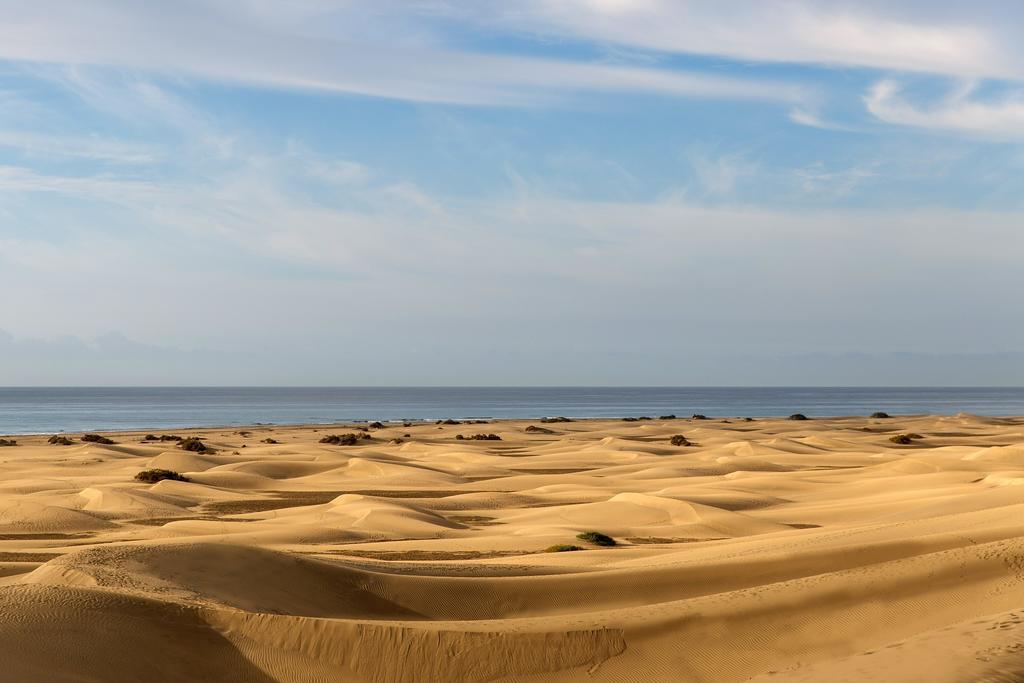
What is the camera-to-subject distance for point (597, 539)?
645 inches

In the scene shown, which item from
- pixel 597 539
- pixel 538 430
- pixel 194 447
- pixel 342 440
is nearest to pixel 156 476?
pixel 194 447

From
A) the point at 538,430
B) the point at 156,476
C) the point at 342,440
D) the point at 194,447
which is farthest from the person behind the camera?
the point at 538,430

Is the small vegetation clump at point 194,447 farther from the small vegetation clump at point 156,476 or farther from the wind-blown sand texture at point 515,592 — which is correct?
the wind-blown sand texture at point 515,592

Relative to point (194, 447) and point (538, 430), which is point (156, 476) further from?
point (538, 430)

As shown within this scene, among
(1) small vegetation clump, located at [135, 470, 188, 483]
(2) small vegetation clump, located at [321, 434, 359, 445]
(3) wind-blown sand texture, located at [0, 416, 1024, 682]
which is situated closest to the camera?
(3) wind-blown sand texture, located at [0, 416, 1024, 682]

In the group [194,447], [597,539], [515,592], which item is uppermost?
[515,592]

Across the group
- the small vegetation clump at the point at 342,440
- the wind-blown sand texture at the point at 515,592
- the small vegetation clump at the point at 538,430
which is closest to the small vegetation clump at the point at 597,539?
the wind-blown sand texture at the point at 515,592

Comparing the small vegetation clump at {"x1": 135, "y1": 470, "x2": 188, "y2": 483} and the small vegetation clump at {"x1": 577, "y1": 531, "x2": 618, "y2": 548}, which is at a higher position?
the small vegetation clump at {"x1": 577, "y1": 531, "x2": 618, "y2": 548}

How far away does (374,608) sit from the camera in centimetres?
999

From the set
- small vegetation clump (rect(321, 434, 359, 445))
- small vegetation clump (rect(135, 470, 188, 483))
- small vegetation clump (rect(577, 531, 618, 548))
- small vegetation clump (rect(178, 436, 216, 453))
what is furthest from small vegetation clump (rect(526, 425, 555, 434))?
small vegetation clump (rect(577, 531, 618, 548))

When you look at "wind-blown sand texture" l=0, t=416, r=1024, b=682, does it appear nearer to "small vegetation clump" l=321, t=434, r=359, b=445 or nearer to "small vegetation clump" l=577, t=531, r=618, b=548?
"small vegetation clump" l=577, t=531, r=618, b=548

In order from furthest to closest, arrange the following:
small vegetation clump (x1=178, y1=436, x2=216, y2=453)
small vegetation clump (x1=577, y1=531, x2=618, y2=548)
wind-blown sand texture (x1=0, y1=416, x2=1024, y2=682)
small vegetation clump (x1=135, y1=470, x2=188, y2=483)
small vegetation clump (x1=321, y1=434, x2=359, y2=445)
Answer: small vegetation clump (x1=321, y1=434, x2=359, y2=445), small vegetation clump (x1=178, y1=436, x2=216, y2=453), small vegetation clump (x1=135, y1=470, x2=188, y2=483), small vegetation clump (x1=577, y1=531, x2=618, y2=548), wind-blown sand texture (x1=0, y1=416, x2=1024, y2=682)

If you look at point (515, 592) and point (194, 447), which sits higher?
point (515, 592)

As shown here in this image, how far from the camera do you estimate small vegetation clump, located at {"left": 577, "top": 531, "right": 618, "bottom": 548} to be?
638 inches
